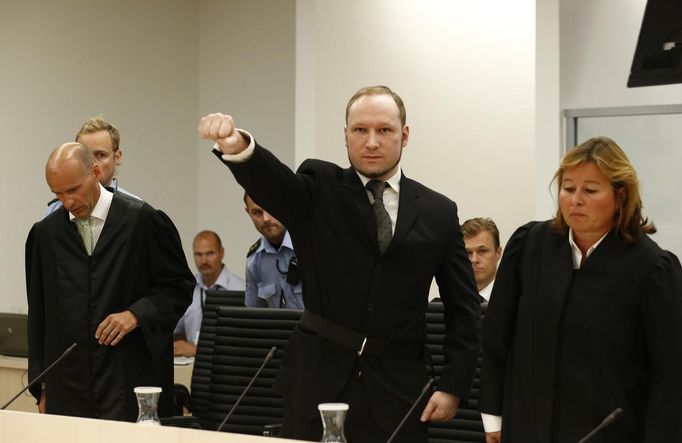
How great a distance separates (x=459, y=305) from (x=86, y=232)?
4.13 ft

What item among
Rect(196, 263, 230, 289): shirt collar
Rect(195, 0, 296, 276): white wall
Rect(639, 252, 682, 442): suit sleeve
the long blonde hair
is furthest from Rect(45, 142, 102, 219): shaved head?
Rect(195, 0, 296, 276): white wall

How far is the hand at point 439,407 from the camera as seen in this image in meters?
2.66

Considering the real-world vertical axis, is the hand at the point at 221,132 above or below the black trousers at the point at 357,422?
above

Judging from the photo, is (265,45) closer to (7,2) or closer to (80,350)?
(7,2)

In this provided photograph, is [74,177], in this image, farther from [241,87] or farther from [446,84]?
[241,87]

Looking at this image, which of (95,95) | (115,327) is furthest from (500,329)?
(95,95)

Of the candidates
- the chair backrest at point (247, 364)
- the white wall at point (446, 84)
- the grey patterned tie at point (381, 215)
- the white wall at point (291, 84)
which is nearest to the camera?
the grey patterned tie at point (381, 215)

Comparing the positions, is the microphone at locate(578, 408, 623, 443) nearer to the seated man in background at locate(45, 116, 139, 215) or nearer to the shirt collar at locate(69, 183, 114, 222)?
the shirt collar at locate(69, 183, 114, 222)

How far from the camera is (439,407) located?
8.75 feet

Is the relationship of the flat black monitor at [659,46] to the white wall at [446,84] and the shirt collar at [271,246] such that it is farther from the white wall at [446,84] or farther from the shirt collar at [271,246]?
the white wall at [446,84]

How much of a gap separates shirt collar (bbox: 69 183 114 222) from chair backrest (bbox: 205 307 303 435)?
0.53 meters

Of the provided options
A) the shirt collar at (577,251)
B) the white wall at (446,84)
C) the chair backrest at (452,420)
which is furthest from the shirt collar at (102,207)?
the white wall at (446,84)

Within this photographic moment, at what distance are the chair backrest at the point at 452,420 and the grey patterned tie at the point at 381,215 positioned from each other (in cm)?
52

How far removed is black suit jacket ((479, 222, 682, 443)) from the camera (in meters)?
2.38
